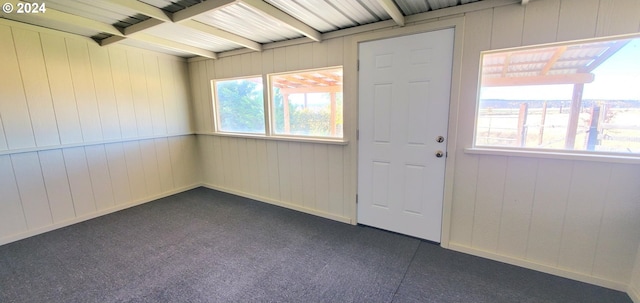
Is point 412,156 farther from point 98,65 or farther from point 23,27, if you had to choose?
point 23,27

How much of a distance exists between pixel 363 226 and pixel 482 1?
241cm

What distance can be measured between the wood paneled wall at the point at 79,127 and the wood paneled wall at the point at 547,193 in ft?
13.3

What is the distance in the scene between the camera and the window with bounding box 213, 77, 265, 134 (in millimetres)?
3641

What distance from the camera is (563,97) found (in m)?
1.93

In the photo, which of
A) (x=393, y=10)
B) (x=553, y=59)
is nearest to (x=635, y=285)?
(x=553, y=59)

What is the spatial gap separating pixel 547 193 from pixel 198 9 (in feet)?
10.5

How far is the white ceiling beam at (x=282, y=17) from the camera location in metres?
2.05

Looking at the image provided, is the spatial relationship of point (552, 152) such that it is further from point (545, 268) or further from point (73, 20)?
point (73, 20)

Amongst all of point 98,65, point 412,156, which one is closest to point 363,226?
point 412,156

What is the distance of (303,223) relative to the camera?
3.08 metres

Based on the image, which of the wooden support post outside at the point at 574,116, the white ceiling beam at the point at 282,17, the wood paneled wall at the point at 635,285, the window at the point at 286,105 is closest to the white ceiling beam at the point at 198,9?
the white ceiling beam at the point at 282,17

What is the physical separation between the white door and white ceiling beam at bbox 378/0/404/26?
0.63 ft
